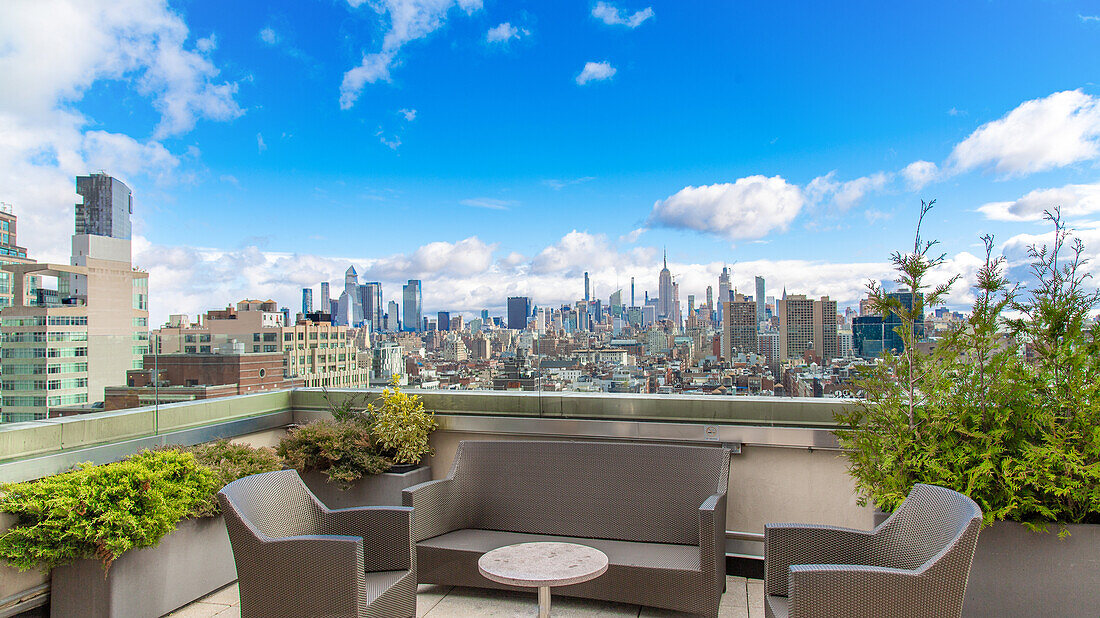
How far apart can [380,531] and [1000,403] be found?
298 centimetres

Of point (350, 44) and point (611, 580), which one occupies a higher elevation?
point (350, 44)

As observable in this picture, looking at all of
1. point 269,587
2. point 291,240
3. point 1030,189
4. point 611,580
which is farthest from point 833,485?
point 291,240

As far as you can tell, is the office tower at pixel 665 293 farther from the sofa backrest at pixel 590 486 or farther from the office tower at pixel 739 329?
the sofa backrest at pixel 590 486

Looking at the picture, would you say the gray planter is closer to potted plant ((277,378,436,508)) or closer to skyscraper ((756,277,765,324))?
skyscraper ((756,277,765,324))

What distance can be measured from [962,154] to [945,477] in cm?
257

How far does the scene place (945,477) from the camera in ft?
8.71

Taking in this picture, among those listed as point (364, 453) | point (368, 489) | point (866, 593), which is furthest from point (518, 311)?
point (866, 593)

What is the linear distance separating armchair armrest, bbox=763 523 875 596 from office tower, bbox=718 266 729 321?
169 cm

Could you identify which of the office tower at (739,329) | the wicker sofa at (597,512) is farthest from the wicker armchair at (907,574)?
the office tower at (739,329)

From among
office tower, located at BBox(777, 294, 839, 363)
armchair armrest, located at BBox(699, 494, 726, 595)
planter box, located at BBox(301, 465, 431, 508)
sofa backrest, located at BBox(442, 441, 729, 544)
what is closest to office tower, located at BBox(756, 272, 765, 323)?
office tower, located at BBox(777, 294, 839, 363)

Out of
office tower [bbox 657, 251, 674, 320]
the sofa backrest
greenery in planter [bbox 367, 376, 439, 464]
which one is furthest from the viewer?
office tower [bbox 657, 251, 674, 320]

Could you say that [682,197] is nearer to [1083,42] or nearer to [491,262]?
[491,262]

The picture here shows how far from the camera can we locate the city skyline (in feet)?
12.7

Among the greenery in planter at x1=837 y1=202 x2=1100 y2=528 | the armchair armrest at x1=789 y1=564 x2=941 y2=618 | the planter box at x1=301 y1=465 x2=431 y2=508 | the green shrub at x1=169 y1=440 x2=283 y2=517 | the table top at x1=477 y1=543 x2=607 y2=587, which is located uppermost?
the greenery in planter at x1=837 y1=202 x2=1100 y2=528
